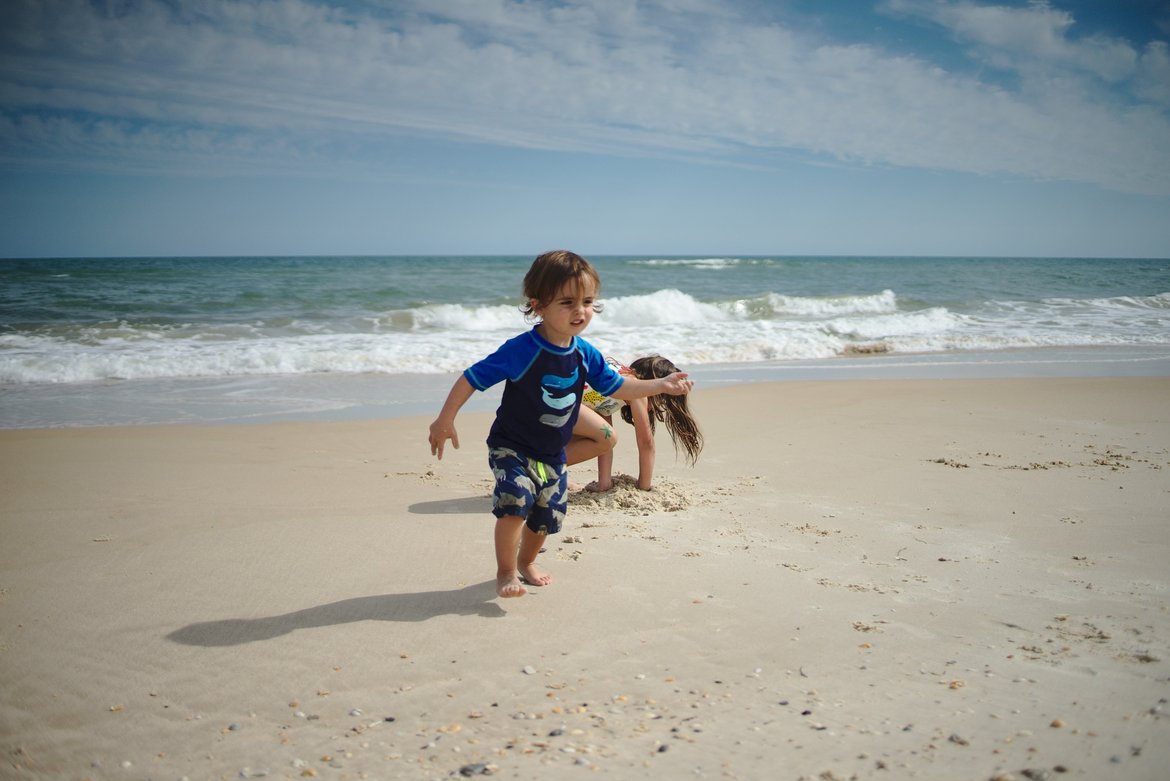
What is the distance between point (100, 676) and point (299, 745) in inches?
33.3

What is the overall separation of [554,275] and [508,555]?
1087 mm

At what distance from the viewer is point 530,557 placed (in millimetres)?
3312

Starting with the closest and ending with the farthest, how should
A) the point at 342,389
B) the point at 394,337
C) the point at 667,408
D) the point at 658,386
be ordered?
the point at 658,386 < the point at 667,408 < the point at 342,389 < the point at 394,337

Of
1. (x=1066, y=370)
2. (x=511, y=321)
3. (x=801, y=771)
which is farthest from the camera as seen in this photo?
(x=511, y=321)

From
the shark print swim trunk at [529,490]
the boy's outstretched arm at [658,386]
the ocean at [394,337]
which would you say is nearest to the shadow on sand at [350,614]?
the shark print swim trunk at [529,490]

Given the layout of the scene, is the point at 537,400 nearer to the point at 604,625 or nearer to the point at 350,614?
the point at 604,625

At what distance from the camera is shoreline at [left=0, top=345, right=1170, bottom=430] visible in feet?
25.3

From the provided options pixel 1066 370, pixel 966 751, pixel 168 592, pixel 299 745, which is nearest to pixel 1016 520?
pixel 966 751

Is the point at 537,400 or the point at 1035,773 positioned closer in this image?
the point at 1035,773

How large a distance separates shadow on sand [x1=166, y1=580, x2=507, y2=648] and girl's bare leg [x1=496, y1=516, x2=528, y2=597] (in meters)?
0.08

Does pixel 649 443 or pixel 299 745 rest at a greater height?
pixel 649 443

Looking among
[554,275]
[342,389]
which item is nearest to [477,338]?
[342,389]

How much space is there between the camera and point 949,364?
38.8ft

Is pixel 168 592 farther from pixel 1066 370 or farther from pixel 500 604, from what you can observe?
pixel 1066 370
